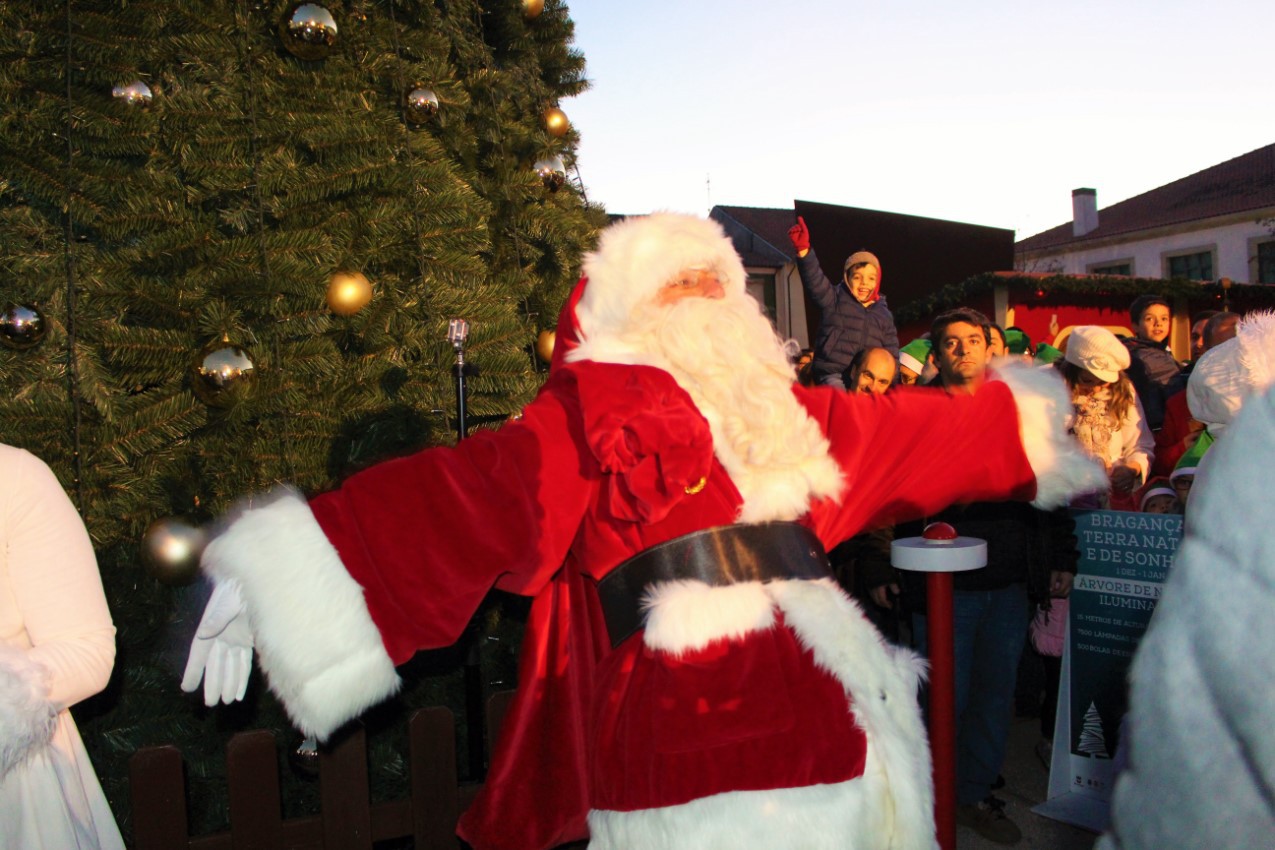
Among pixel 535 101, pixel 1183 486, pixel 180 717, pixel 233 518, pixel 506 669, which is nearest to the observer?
pixel 233 518

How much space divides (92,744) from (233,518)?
136cm

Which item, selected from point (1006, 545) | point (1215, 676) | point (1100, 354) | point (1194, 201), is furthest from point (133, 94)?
point (1194, 201)

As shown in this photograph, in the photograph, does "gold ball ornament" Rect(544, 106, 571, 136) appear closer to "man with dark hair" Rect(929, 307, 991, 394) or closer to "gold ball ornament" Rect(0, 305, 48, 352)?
"man with dark hair" Rect(929, 307, 991, 394)

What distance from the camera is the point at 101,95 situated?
3219 millimetres

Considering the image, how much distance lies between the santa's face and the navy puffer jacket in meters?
2.98

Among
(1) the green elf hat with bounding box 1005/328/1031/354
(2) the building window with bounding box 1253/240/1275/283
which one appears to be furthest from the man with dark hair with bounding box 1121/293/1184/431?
(2) the building window with bounding box 1253/240/1275/283

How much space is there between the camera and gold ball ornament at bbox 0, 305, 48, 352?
2.93 m

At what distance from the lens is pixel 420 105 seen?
363 cm

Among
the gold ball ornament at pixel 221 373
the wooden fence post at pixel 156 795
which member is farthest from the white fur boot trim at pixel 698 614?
the wooden fence post at pixel 156 795

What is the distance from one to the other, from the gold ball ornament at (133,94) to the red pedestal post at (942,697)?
3.10 meters

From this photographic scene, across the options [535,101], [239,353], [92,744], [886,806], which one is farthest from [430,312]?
[886,806]

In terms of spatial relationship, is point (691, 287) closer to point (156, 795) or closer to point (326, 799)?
point (326, 799)

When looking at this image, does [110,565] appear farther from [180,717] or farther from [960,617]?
[960,617]

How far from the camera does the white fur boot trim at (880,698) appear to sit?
7.10 ft
